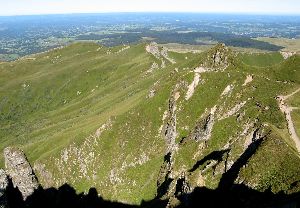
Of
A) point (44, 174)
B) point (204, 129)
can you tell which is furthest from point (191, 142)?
point (44, 174)

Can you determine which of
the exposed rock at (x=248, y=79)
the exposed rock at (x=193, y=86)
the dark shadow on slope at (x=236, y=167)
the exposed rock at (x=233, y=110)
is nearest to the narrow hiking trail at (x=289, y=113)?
the dark shadow on slope at (x=236, y=167)

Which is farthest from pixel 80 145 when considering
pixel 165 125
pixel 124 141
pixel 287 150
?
pixel 287 150

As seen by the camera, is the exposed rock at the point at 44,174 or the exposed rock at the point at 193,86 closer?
the exposed rock at the point at 193,86

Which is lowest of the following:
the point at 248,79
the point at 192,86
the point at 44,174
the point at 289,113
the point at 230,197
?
the point at 44,174

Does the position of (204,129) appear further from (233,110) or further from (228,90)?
(228,90)

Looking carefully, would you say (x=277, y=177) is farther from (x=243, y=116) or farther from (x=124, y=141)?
(x=124, y=141)

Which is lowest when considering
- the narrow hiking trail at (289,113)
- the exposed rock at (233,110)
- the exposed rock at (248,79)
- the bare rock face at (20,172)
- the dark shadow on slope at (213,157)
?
the bare rock face at (20,172)

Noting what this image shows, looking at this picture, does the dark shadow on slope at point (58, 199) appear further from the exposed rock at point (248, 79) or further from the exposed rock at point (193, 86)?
the exposed rock at point (248, 79)

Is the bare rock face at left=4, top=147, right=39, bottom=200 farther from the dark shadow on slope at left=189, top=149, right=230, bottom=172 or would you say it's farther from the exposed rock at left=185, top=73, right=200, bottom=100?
the dark shadow on slope at left=189, top=149, right=230, bottom=172

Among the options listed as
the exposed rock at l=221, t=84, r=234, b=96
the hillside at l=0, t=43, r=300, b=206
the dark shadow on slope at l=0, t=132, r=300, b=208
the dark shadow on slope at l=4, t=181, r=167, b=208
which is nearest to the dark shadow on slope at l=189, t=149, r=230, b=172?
the dark shadow on slope at l=0, t=132, r=300, b=208
